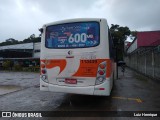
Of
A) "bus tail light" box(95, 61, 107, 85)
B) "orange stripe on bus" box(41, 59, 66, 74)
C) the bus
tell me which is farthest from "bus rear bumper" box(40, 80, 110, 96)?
"orange stripe on bus" box(41, 59, 66, 74)

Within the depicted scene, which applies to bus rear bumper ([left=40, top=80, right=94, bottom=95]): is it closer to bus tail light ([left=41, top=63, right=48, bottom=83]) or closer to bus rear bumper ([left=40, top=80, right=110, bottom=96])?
bus rear bumper ([left=40, top=80, right=110, bottom=96])

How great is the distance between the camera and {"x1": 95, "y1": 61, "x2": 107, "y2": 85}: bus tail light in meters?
7.45

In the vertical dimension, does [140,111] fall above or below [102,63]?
below

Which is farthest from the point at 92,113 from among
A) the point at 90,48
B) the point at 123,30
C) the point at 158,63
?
the point at 123,30

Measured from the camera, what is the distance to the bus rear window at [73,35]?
25.1ft

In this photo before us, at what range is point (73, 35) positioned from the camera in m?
7.95

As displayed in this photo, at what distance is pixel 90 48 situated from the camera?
759 cm

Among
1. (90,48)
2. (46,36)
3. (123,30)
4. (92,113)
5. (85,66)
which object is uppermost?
(123,30)

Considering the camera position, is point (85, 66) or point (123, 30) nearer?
point (85, 66)

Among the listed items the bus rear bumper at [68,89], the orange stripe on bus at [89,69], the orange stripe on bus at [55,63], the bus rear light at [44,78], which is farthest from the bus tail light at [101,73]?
the bus rear light at [44,78]

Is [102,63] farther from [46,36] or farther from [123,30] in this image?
[123,30]

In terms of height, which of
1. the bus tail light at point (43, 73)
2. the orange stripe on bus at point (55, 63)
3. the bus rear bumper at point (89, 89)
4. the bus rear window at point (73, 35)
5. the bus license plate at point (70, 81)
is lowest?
the bus rear bumper at point (89, 89)

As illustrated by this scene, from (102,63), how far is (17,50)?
5597cm

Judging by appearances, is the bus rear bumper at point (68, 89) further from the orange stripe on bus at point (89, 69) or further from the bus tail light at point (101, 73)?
the orange stripe on bus at point (89, 69)
